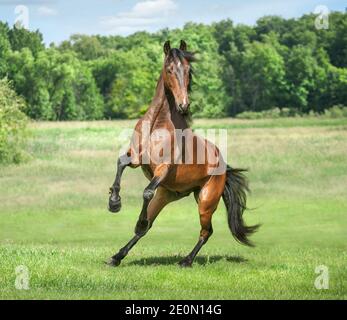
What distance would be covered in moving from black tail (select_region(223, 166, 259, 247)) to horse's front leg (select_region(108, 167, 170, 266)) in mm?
1086

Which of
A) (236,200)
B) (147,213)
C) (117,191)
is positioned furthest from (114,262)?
(236,200)

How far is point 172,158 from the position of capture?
9891mm

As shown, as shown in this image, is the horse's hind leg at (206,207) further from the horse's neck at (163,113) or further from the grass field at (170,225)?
the horse's neck at (163,113)

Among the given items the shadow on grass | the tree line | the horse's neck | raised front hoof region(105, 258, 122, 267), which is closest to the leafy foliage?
Answer: the shadow on grass

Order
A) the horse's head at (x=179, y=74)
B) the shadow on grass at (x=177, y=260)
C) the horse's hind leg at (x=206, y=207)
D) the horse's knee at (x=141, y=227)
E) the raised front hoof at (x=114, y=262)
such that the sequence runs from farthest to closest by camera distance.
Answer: the shadow on grass at (x=177, y=260), the horse's hind leg at (x=206, y=207), the raised front hoof at (x=114, y=262), the horse's knee at (x=141, y=227), the horse's head at (x=179, y=74)

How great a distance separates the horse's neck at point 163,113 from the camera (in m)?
9.93

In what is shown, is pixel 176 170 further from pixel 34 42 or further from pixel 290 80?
pixel 290 80

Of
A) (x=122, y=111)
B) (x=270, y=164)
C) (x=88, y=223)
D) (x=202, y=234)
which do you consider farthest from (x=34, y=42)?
(x=202, y=234)

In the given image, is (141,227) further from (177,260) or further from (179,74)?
(179,74)

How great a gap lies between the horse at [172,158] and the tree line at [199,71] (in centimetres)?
5124

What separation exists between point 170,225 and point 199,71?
1838 inches

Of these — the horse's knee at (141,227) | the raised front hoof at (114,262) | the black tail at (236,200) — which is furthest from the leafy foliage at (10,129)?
the horse's knee at (141,227)

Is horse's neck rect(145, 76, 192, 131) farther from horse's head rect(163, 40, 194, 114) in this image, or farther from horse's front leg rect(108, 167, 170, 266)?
horse's front leg rect(108, 167, 170, 266)
